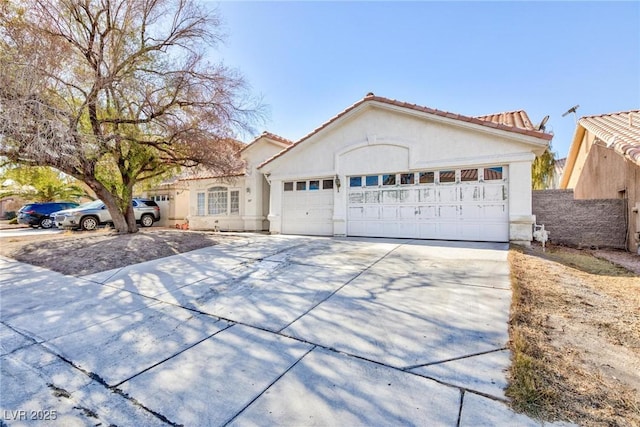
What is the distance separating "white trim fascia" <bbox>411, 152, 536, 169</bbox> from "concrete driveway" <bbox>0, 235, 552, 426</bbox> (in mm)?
4106

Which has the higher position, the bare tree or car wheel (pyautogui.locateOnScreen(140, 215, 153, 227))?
the bare tree

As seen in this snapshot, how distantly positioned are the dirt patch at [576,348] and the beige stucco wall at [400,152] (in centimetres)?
385

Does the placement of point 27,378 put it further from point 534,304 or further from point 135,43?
point 135,43

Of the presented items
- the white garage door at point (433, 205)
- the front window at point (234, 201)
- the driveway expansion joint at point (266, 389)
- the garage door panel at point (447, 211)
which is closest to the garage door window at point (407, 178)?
the white garage door at point (433, 205)

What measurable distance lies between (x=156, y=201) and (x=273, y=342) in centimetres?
2060

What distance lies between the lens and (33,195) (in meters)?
22.6

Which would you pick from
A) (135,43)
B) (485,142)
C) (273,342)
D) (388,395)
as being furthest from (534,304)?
(135,43)

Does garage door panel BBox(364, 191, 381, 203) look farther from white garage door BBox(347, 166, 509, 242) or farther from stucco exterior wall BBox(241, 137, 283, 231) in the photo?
stucco exterior wall BBox(241, 137, 283, 231)

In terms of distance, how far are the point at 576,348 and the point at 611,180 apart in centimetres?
1101

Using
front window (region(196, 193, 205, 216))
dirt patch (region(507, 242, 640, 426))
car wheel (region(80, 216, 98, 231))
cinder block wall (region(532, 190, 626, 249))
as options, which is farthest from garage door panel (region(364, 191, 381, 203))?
car wheel (region(80, 216, 98, 231))

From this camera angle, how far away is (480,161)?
345 inches

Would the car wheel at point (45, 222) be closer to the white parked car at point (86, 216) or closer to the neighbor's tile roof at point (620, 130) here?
the white parked car at point (86, 216)

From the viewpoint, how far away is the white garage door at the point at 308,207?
37.4ft

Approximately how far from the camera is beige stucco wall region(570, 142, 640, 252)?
834cm
